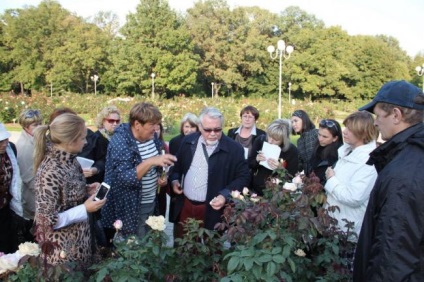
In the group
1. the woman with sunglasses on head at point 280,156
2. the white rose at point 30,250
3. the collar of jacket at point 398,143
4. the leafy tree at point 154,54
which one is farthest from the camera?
the leafy tree at point 154,54

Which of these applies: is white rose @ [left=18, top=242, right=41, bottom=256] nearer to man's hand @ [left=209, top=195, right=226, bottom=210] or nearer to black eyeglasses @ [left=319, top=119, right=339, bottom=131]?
man's hand @ [left=209, top=195, right=226, bottom=210]

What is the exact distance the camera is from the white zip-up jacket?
285 centimetres

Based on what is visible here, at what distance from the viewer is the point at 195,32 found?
46312 mm

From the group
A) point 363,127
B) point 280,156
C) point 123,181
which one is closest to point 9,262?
point 123,181

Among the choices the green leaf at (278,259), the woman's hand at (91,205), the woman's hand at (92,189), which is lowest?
the green leaf at (278,259)

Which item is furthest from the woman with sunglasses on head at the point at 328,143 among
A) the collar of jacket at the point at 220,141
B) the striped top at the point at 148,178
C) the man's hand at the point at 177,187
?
the striped top at the point at 148,178

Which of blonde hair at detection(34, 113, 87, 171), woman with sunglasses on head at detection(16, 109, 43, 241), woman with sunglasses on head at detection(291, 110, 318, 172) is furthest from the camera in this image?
woman with sunglasses on head at detection(291, 110, 318, 172)

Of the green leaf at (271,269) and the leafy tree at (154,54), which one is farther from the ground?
the leafy tree at (154,54)

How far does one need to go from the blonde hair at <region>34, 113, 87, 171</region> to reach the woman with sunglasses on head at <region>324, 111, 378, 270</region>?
1.82 metres

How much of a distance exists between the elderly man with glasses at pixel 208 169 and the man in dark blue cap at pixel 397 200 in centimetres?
167

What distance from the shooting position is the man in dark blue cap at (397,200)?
165cm

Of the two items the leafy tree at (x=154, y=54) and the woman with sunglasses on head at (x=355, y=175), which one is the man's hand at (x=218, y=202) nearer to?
the woman with sunglasses on head at (x=355, y=175)

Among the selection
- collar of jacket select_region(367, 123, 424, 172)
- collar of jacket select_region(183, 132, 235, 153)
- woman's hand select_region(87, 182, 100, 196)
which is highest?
collar of jacket select_region(367, 123, 424, 172)

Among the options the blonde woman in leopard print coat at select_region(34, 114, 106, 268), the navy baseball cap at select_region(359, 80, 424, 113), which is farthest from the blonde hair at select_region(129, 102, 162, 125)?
the navy baseball cap at select_region(359, 80, 424, 113)
